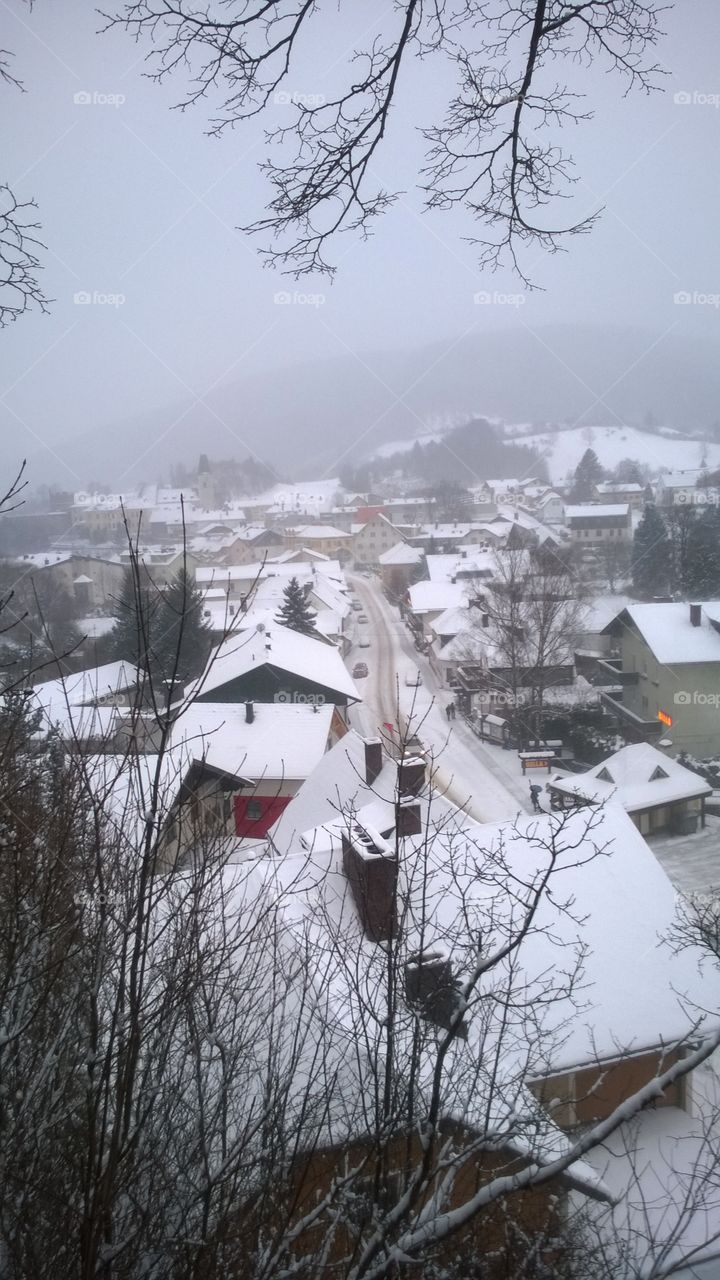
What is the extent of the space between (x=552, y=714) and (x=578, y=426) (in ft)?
35.4

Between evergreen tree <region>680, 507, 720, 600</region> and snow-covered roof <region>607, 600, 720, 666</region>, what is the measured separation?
0.45m

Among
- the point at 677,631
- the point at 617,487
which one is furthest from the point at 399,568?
the point at 677,631

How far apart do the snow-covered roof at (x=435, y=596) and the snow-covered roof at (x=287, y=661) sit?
1172 millimetres

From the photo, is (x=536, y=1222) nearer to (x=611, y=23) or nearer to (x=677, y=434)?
(x=611, y=23)

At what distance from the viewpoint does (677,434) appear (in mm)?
13195

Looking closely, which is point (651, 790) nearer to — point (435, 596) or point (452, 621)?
point (452, 621)

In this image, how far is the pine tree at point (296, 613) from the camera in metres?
9.04

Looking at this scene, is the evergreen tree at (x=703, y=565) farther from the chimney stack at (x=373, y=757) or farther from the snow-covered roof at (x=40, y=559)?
the snow-covered roof at (x=40, y=559)

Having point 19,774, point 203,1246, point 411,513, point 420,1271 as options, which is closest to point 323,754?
point 19,774

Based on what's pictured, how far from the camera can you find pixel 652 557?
8.26 m

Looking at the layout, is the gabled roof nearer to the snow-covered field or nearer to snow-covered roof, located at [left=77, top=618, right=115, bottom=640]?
the snow-covered field

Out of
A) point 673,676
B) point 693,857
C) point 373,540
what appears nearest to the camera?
point 693,857

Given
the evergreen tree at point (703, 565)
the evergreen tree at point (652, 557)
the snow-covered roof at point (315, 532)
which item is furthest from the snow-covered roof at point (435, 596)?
the snow-covered roof at point (315, 532)

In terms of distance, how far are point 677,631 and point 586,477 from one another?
18.3ft
